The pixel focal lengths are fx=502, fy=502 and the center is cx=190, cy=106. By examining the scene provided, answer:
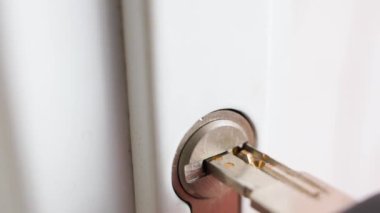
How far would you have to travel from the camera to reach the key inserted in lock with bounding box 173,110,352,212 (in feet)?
0.69

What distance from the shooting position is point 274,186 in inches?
8.6

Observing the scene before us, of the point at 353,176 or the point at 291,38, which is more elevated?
the point at 291,38

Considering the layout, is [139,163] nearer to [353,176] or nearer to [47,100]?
[47,100]

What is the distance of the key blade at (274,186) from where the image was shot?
0.21 meters

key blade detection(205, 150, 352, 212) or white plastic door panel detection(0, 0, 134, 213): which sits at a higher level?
white plastic door panel detection(0, 0, 134, 213)

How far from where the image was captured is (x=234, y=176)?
0.23m

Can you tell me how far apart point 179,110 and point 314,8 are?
0.40 ft

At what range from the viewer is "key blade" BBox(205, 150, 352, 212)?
0.21 m

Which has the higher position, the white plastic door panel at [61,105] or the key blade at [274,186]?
the white plastic door panel at [61,105]

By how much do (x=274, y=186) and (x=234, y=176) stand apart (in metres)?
0.02

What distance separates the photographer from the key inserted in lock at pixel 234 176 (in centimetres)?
21

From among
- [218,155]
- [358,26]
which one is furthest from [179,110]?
[358,26]

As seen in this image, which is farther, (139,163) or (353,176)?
(353,176)

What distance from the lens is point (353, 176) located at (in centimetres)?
37
